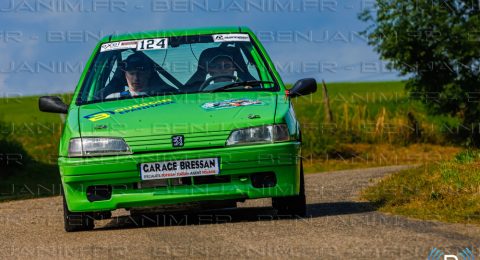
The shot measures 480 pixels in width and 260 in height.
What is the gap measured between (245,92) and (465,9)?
1032 inches

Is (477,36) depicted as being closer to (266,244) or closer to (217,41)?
(217,41)

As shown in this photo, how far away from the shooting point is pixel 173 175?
8672mm

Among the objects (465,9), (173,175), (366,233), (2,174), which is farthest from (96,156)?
(465,9)

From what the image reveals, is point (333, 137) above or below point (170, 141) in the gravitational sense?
below

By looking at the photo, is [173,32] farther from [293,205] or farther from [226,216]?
[293,205]

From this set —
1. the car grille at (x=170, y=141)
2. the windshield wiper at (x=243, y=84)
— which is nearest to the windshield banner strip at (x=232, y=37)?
the windshield wiper at (x=243, y=84)

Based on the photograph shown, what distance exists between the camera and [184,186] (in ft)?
28.7

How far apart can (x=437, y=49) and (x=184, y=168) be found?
25945mm

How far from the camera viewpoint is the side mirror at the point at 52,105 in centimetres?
979

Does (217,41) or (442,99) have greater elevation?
(217,41)

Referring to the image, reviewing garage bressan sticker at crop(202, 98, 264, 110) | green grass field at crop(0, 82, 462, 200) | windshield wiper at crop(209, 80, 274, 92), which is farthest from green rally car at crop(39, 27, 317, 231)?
green grass field at crop(0, 82, 462, 200)

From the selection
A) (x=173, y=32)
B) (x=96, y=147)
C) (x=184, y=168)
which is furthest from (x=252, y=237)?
(x=173, y=32)

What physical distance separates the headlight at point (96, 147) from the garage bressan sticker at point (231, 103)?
83 cm

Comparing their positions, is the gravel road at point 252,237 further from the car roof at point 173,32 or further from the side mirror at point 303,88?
the car roof at point 173,32
